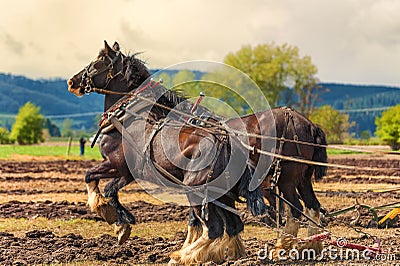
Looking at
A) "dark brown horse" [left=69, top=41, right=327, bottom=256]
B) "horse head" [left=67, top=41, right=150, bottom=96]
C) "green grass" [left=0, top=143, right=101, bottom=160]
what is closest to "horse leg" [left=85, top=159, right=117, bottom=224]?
"dark brown horse" [left=69, top=41, right=327, bottom=256]

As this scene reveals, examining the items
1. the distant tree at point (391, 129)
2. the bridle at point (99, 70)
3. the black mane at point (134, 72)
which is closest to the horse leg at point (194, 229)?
the black mane at point (134, 72)

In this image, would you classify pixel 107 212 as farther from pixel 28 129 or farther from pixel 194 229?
pixel 28 129

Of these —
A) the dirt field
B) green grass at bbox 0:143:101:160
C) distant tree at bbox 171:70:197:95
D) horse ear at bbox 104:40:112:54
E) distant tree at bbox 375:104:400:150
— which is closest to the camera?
the dirt field

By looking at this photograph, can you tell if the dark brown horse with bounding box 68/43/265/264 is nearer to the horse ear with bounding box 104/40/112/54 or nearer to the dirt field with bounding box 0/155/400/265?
the horse ear with bounding box 104/40/112/54

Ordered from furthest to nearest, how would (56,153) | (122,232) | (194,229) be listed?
1. (56,153)
2. (122,232)
3. (194,229)

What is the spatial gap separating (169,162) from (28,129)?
9937cm

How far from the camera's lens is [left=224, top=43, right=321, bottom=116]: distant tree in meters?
67.9

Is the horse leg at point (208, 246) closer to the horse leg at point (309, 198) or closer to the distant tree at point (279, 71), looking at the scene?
the horse leg at point (309, 198)

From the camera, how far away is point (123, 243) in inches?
352

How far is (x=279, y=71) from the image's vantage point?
68.8m

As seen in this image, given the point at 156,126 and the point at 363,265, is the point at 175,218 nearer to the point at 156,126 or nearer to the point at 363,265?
the point at 156,126

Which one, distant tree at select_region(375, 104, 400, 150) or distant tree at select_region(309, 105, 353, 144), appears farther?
distant tree at select_region(309, 105, 353, 144)

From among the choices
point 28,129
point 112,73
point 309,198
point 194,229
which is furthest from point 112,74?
point 28,129

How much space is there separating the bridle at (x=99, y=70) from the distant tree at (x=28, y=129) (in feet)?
307
